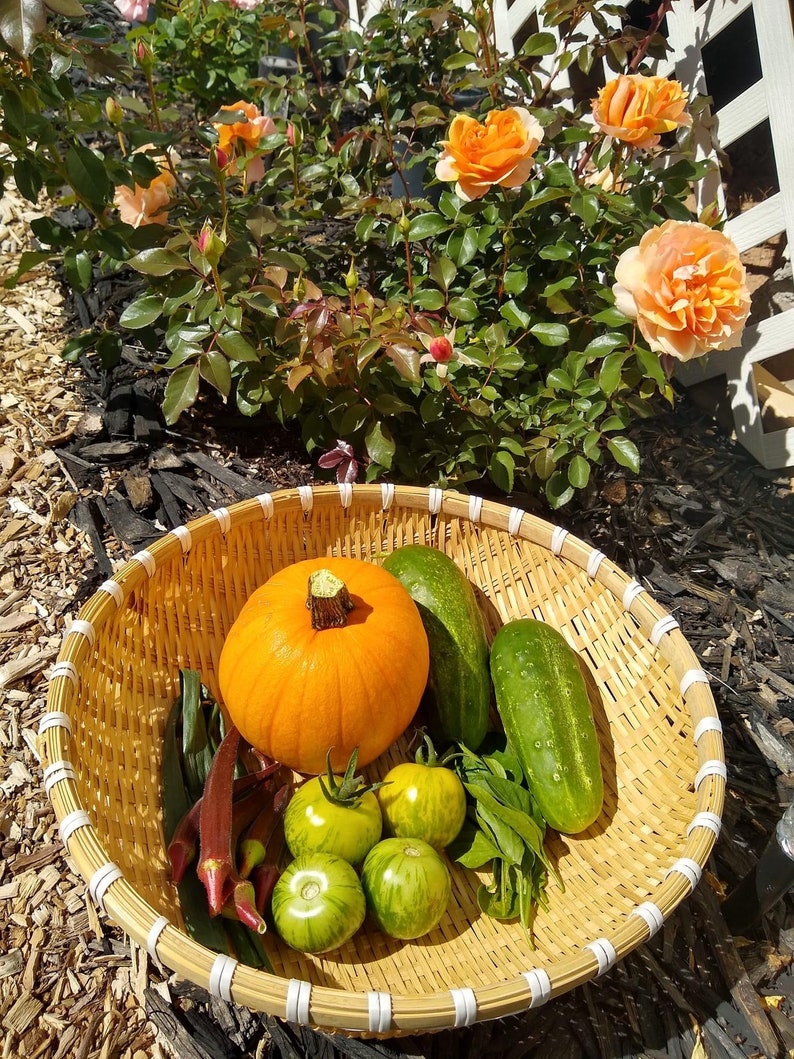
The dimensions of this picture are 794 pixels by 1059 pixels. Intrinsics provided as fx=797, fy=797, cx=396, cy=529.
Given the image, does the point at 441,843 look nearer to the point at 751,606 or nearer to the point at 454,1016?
the point at 454,1016

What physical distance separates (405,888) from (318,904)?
0.48 ft

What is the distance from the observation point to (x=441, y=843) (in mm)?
1500

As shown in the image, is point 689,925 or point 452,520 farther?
point 452,520

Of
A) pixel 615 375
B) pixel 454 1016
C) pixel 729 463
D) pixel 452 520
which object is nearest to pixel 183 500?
pixel 452 520

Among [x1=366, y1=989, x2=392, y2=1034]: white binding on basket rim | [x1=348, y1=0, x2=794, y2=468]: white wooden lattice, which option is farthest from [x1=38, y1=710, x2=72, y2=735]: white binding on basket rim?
[x1=348, y1=0, x2=794, y2=468]: white wooden lattice

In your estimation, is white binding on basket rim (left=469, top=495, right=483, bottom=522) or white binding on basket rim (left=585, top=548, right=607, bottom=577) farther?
white binding on basket rim (left=469, top=495, right=483, bottom=522)

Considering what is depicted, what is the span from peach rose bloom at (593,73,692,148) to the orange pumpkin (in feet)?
3.95

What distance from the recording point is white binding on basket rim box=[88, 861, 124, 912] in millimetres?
1153

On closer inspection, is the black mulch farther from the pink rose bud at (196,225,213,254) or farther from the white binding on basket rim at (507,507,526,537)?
the pink rose bud at (196,225,213,254)

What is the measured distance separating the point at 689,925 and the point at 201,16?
3.59 m

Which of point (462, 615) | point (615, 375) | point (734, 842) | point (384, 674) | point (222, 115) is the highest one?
point (222, 115)

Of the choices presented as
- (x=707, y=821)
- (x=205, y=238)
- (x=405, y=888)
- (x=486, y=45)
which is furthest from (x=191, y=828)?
(x=486, y=45)

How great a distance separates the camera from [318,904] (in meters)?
1.27

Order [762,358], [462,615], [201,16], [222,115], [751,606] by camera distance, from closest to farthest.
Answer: [462,615]
[222,115]
[751,606]
[762,358]
[201,16]
